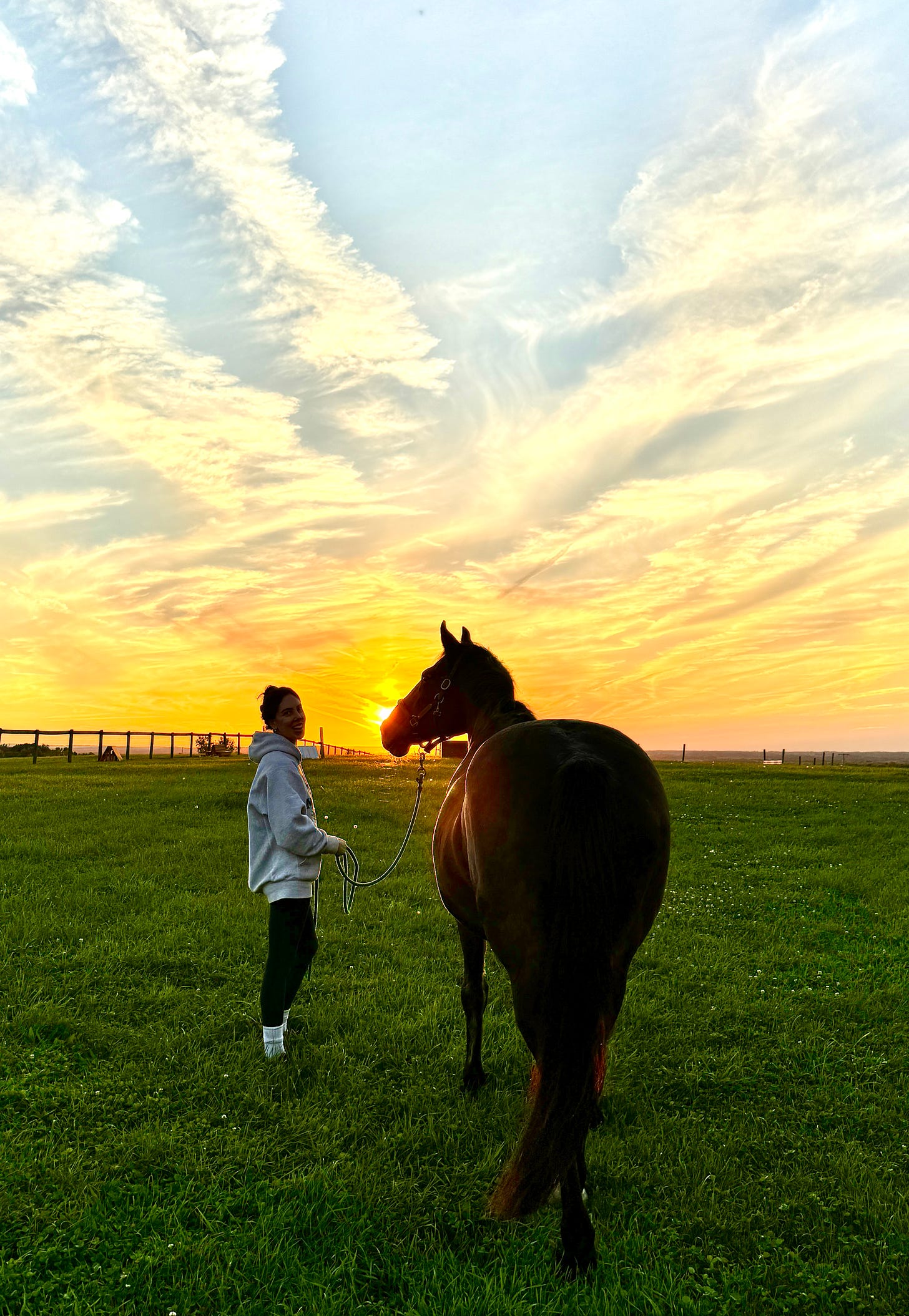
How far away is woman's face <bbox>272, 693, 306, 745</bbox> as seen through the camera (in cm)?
625

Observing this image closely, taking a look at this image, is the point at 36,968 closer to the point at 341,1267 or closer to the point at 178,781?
the point at 341,1267

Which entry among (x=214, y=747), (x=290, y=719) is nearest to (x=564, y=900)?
(x=290, y=719)

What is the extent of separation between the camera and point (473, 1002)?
5863mm

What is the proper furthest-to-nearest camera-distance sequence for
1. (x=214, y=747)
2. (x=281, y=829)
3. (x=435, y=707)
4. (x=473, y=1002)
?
(x=214, y=747)
(x=435, y=707)
(x=281, y=829)
(x=473, y=1002)

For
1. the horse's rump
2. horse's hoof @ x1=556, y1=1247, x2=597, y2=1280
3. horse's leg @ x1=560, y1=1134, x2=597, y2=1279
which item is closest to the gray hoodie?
the horse's rump

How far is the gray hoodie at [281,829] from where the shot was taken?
19.6 ft

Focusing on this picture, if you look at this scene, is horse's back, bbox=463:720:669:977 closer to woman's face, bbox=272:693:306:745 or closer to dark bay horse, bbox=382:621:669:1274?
dark bay horse, bbox=382:621:669:1274

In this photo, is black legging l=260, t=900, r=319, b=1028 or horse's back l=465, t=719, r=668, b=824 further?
black legging l=260, t=900, r=319, b=1028

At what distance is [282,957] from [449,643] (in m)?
2.77

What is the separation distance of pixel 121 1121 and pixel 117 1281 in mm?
1646

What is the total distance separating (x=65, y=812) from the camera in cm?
1908

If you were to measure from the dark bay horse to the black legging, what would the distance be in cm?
198

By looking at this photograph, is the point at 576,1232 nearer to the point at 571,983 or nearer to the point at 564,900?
the point at 571,983

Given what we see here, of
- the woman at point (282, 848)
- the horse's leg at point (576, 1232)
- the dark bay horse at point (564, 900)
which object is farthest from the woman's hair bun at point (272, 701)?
the horse's leg at point (576, 1232)
